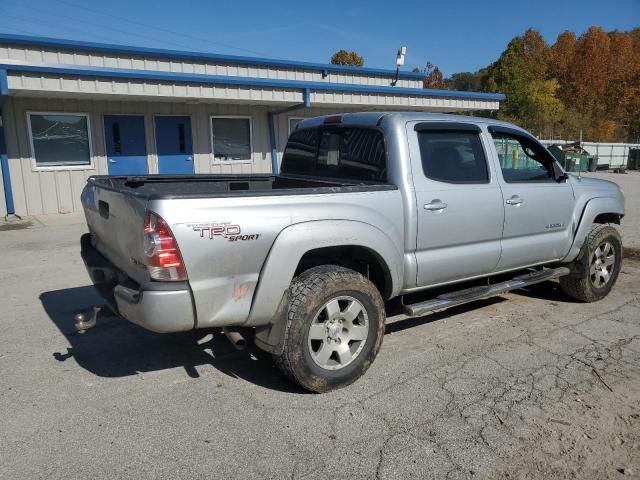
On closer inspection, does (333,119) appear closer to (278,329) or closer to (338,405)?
(278,329)

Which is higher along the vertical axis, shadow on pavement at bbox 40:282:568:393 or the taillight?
the taillight

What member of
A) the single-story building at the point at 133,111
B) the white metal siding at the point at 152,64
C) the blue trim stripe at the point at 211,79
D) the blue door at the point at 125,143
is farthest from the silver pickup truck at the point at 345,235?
the white metal siding at the point at 152,64

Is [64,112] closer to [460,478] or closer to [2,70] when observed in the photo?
[2,70]

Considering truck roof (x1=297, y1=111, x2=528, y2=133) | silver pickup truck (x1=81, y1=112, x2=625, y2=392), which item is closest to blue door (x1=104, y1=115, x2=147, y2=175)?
silver pickup truck (x1=81, y1=112, x2=625, y2=392)

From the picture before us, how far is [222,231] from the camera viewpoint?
9.87 ft

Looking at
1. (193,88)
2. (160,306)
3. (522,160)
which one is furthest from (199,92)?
(160,306)

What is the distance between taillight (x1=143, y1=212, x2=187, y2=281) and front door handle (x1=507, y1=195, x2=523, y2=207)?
294 cm

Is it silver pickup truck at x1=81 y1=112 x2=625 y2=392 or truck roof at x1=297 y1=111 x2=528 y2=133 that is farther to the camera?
truck roof at x1=297 y1=111 x2=528 y2=133

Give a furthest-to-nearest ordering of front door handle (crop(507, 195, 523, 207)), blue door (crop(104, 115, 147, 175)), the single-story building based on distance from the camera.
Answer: blue door (crop(104, 115, 147, 175)) < the single-story building < front door handle (crop(507, 195, 523, 207))

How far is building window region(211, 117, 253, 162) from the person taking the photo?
14.7 m

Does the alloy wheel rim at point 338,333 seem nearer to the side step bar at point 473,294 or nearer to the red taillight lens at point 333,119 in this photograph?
the side step bar at point 473,294

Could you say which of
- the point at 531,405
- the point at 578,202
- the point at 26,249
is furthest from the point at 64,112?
the point at 531,405

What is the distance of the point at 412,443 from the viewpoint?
9.61ft

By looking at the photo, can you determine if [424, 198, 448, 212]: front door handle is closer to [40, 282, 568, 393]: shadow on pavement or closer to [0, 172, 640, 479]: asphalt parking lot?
[0, 172, 640, 479]: asphalt parking lot
